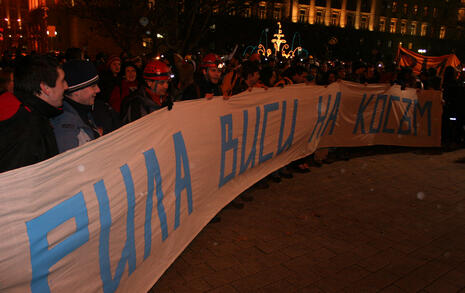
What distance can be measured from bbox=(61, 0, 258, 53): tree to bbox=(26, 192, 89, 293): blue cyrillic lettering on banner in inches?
443

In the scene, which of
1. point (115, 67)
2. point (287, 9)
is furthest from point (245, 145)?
point (287, 9)

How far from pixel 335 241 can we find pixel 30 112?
11.5 feet

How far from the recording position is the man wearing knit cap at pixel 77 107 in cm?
264

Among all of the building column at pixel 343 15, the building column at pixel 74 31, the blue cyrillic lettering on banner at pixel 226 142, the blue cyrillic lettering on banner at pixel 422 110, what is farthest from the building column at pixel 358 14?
the blue cyrillic lettering on banner at pixel 226 142

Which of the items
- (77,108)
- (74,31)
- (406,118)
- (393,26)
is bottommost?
(406,118)

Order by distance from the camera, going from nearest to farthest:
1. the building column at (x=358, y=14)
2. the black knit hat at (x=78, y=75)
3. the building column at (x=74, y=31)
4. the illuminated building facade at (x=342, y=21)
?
the black knit hat at (x=78, y=75) < the building column at (x=74, y=31) < the illuminated building facade at (x=342, y=21) < the building column at (x=358, y=14)

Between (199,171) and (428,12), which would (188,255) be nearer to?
(199,171)

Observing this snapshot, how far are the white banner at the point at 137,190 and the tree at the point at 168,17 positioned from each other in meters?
8.75

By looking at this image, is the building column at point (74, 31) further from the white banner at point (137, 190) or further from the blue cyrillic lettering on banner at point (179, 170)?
the blue cyrillic lettering on banner at point (179, 170)

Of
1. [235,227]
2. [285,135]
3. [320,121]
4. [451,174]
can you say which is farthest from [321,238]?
[451,174]

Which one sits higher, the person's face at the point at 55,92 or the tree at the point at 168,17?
the tree at the point at 168,17

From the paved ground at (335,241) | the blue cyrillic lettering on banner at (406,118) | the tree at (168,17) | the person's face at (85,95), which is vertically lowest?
the paved ground at (335,241)

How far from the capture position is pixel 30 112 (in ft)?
7.25

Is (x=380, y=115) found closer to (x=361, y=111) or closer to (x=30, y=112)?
(x=361, y=111)
